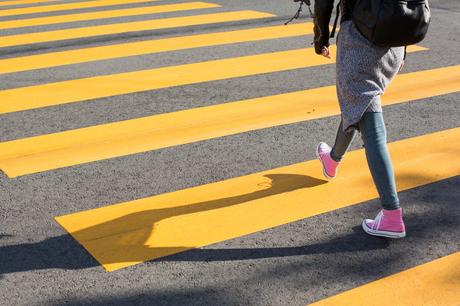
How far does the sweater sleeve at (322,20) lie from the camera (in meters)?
3.66

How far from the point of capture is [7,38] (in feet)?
28.6

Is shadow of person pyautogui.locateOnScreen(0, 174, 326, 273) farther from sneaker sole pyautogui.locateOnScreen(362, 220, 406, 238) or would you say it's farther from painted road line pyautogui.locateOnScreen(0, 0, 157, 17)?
painted road line pyautogui.locateOnScreen(0, 0, 157, 17)

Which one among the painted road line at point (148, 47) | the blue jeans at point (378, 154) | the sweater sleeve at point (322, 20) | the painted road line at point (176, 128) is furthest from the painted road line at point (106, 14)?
the blue jeans at point (378, 154)

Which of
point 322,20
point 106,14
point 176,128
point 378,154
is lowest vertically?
point 106,14

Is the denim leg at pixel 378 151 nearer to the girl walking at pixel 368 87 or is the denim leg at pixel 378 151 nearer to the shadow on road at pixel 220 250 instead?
the girl walking at pixel 368 87

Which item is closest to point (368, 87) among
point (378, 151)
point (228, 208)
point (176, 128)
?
point (378, 151)

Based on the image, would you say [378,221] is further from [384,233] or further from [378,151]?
[378,151]

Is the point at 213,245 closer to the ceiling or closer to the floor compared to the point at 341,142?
closer to the floor

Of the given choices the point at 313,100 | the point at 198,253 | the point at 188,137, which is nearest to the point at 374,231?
the point at 198,253

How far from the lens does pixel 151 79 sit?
6.85 meters

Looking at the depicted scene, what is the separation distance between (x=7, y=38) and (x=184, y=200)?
5.06m

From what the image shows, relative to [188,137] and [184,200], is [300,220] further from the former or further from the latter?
[188,137]

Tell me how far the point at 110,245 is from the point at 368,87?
4.59 ft

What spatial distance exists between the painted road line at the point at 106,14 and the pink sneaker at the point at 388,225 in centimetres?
651
